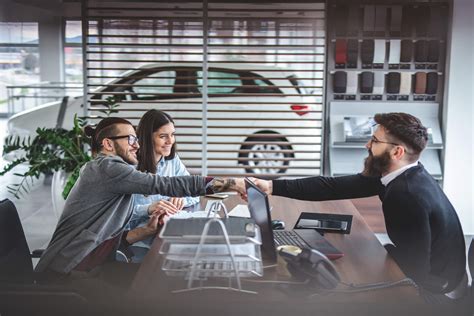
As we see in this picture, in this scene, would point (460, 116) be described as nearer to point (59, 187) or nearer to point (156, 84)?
point (156, 84)

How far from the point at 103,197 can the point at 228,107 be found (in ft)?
11.6

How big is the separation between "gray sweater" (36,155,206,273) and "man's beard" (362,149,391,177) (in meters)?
0.81

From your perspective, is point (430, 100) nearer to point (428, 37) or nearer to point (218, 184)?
point (428, 37)

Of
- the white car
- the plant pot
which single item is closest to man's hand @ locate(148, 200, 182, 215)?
the plant pot

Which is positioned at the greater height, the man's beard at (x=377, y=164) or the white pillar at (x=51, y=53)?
the white pillar at (x=51, y=53)

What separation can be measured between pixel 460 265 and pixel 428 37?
11.6ft

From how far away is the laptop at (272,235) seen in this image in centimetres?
256

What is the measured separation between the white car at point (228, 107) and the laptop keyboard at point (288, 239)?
Result: 10.7 feet

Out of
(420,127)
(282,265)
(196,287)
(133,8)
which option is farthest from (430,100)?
(196,287)

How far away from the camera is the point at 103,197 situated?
3.08m

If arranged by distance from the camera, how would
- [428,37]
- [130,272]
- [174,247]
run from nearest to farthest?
[174,247] < [130,272] < [428,37]

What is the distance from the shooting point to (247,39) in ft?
20.9

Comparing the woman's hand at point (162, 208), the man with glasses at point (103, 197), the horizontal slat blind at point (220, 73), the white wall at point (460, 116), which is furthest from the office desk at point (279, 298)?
the horizontal slat blind at point (220, 73)

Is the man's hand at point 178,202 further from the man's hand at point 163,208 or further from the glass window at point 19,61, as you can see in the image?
the glass window at point 19,61
